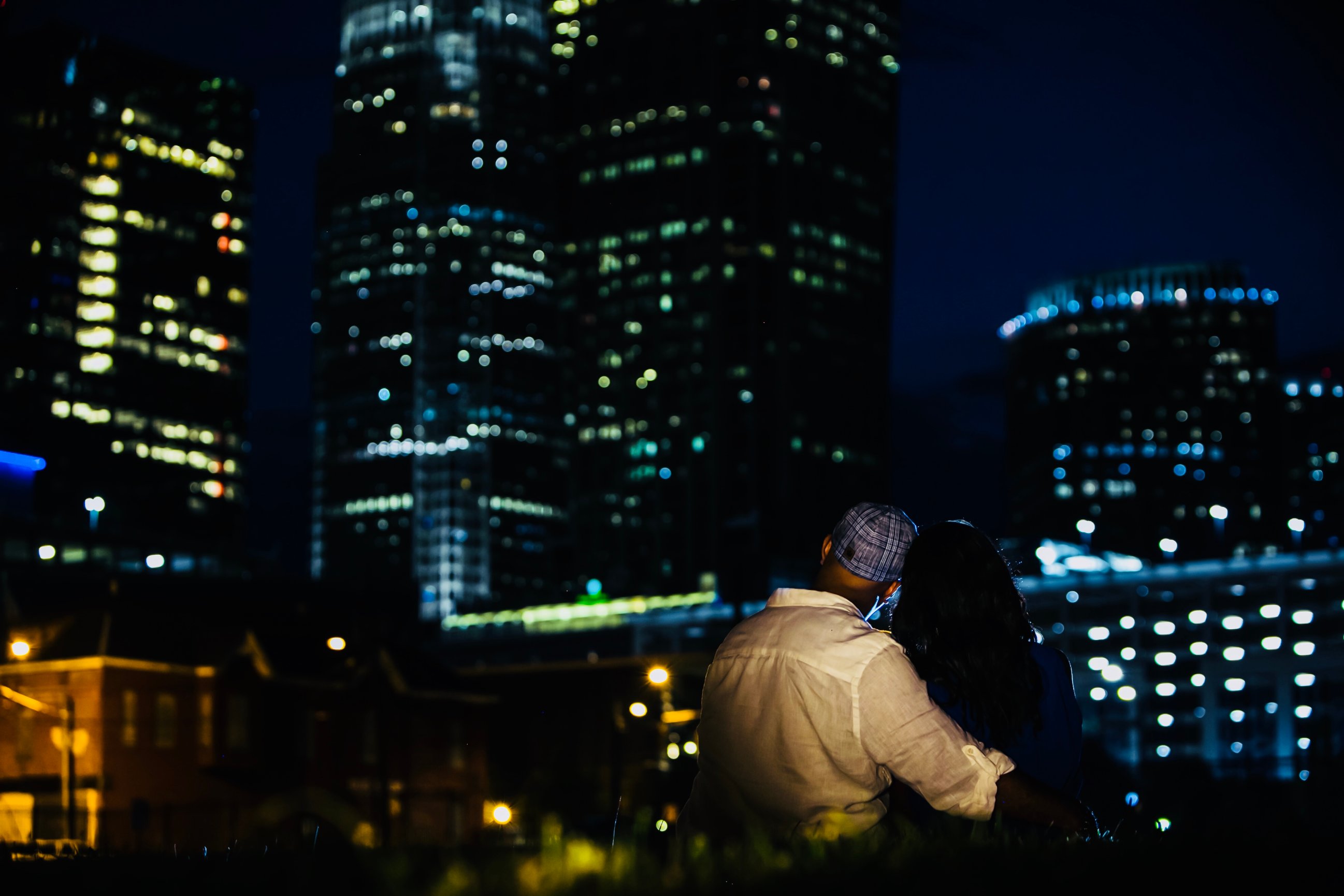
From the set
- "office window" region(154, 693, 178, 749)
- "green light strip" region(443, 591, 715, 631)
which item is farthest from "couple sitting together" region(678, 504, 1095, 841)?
"green light strip" region(443, 591, 715, 631)

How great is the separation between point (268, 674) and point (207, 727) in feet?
7.01

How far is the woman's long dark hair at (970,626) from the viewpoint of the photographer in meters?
5.00

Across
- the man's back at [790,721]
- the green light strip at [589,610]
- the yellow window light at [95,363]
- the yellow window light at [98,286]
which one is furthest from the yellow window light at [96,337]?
the man's back at [790,721]

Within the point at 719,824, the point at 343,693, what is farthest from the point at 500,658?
the point at 719,824

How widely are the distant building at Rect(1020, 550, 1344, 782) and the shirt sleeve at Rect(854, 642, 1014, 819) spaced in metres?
102

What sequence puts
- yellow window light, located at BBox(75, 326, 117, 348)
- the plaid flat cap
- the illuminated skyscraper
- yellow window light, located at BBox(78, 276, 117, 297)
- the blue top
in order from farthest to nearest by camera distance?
yellow window light, located at BBox(78, 276, 117, 297), yellow window light, located at BBox(75, 326, 117, 348), the illuminated skyscraper, the blue top, the plaid flat cap

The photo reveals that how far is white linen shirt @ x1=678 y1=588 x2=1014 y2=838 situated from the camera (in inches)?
170

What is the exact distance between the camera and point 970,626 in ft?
16.5

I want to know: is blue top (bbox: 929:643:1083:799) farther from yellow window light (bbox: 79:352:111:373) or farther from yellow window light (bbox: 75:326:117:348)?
yellow window light (bbox: 75:326:117:348)

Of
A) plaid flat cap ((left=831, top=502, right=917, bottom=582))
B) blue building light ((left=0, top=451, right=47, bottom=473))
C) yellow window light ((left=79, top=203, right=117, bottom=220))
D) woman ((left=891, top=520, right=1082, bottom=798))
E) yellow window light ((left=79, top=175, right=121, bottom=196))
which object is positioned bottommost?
woman ((left=891, top=520, right=1082, bottom=798))

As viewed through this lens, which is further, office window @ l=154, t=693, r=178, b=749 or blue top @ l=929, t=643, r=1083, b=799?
office window @ l=154, t=693, r=178, b=749

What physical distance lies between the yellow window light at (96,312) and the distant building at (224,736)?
413 feet

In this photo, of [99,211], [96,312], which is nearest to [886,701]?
[96,312]

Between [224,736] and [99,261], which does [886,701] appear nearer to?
[224,736]
